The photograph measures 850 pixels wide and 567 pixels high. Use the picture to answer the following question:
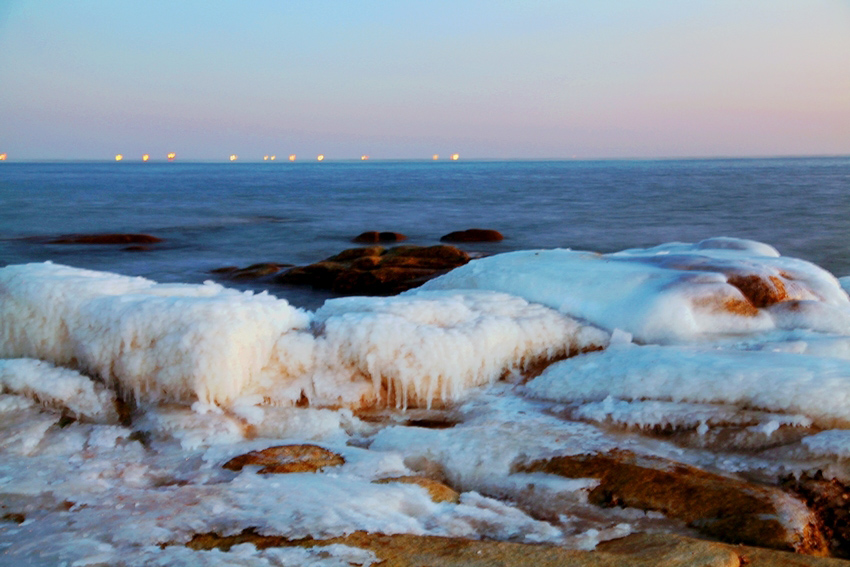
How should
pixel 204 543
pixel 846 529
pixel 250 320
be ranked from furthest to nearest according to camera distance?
→ pixel 250 320, pixel 846 529, pixel 204 543

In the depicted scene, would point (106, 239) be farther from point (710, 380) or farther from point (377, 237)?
point (710, 380)

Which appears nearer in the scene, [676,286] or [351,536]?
[351,536]

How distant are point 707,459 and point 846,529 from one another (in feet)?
2.75

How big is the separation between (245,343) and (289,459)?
4.77ft

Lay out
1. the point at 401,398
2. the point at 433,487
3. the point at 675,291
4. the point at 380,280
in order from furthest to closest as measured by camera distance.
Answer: the point at 380,280, the point at 675,291, the point at 401,398, the point at 433,487

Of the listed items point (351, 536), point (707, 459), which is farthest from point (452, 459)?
point (707, 459)

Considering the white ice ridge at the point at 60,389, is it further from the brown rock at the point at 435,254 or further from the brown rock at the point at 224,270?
the brown rock at the point at 224,270

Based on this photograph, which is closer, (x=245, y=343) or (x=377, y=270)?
(x=245, y=343)

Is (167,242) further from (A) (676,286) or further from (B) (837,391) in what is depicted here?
(B) (837,391)

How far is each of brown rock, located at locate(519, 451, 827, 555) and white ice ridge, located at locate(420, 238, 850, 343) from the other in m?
2.34

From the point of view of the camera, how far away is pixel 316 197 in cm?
4275

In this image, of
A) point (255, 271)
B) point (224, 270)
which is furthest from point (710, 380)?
point (224, 270)

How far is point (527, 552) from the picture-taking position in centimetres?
308

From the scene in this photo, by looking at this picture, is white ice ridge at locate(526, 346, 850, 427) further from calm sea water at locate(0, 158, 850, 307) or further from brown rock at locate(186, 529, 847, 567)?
calm sea water at locate(0, 158, 850, 307)
